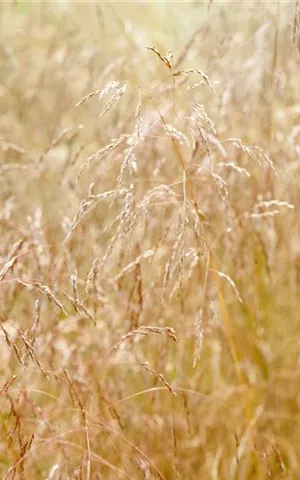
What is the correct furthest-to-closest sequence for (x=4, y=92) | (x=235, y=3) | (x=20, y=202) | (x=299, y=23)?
(x=4, y=92) → (x=235, y=3) → (x=20, y=202) → (x=299, y=23)

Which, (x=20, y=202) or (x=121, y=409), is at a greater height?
(x=20, y=202)

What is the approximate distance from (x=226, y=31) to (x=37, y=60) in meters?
1.74

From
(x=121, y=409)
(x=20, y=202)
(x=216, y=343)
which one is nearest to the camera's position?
(x=121, y=409)

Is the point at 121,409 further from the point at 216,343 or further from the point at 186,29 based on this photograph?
the point at 186,29

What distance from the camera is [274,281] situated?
2.90 m

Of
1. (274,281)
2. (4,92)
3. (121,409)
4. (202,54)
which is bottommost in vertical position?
(121,409)

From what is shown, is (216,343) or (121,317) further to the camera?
(216,343)

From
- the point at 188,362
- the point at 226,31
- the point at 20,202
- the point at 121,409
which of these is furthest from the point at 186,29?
the point at 121,409

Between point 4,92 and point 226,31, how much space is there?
114 centimetres

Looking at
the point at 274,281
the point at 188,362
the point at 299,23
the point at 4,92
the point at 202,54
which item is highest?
the point at 202,54

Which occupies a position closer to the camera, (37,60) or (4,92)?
(4,92)

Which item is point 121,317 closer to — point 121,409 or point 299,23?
point 121,409

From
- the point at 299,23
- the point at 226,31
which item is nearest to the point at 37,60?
the point at 226,31

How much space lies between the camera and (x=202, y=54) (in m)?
3.41
